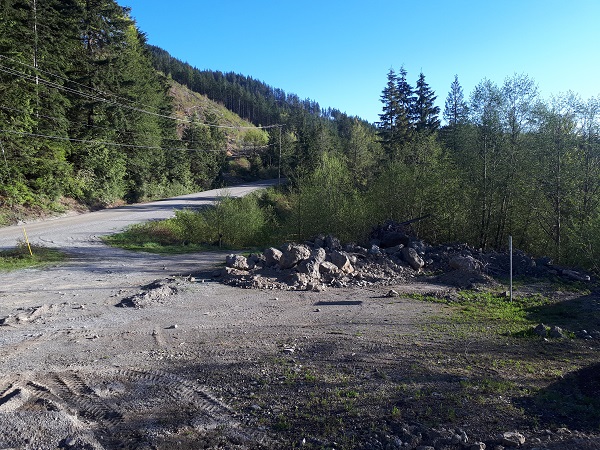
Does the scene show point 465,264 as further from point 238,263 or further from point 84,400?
point 84,400

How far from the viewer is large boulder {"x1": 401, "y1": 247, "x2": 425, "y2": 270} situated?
12656 mm

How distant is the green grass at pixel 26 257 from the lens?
11.9 metres

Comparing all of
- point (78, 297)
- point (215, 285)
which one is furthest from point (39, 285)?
point (215, 285)

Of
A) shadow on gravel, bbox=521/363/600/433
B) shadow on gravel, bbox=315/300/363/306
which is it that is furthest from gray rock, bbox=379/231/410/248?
shadow on gravel, bbox=521/363/600/433

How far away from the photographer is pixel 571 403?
15.3 feet

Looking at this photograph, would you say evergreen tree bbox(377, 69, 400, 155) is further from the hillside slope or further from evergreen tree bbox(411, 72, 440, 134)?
the hillside slope

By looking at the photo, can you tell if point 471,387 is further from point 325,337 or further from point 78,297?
point 78,297

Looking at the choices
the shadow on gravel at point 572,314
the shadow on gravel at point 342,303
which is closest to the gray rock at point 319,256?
the shadow on gravel at point 342,303

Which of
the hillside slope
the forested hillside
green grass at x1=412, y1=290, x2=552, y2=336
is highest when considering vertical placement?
the hillside slope

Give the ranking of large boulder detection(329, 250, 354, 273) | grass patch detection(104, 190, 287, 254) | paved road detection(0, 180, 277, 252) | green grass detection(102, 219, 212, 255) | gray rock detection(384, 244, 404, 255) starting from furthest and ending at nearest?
grass patch detection(104, 190, 287, 254)
green grass detection(102, 219, 212, 255)
paved road detection(0, 180, 277, 252)
gray rock detection(384, 244, 404, 255)
large boulder detection(329, 250, 354, 273)

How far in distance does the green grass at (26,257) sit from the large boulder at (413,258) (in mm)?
11752

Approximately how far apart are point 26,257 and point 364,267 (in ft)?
36.7

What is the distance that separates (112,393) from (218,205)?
13928 millimetres

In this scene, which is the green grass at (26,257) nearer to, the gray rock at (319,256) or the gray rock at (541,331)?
the gray rock at (319,256)
